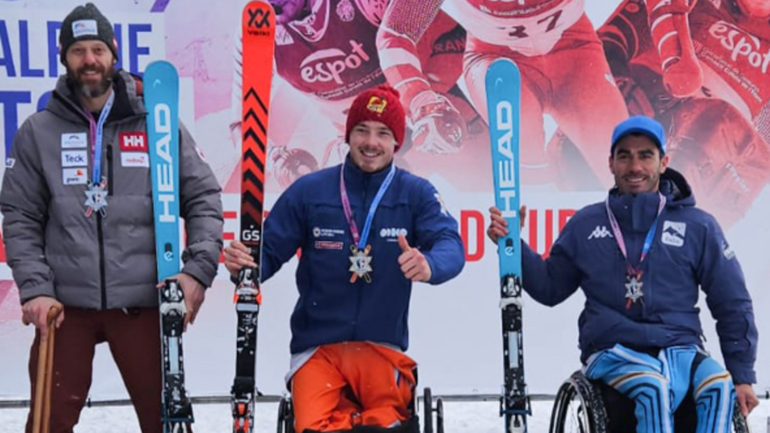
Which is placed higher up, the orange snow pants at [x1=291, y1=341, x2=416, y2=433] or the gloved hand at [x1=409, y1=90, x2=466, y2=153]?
the gloved hand at [x1=409, y1=90, x2=466, y2=153]

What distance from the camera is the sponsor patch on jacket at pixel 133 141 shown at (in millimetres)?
2652

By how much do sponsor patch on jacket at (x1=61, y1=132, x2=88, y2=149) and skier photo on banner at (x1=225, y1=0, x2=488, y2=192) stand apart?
4.74 feet

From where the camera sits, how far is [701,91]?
163 inches

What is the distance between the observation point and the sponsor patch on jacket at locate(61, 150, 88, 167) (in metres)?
2.60

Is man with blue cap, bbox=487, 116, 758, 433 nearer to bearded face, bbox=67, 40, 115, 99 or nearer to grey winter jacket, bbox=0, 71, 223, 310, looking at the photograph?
grey winter jacket, bbox=0, 71, 223, 310

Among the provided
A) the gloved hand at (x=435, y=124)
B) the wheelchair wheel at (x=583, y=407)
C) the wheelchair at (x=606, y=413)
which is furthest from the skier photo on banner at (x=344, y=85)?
the wheelchair at (x=606, y=413)

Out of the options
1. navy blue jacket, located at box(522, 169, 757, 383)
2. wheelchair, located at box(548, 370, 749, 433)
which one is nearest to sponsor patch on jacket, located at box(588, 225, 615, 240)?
navy blue jacket, located at box(522, 169, 757, 383)

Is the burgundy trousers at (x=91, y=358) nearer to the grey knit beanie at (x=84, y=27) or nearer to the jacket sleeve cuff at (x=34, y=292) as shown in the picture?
the jacket sleeve cuff at (x=34, y=292)

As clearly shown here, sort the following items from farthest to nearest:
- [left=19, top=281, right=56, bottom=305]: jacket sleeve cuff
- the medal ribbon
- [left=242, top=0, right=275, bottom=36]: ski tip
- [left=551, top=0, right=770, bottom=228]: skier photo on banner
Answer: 1. [left=551, top=0, right=770, bottom=228]: skier photo on banner
2. [left=242, top=0, right=275, bottom=36]: ski tip
3. the medal ribbon
4. [left=19, top=281, right=56, bottom=305]: jacket sleeve cuff

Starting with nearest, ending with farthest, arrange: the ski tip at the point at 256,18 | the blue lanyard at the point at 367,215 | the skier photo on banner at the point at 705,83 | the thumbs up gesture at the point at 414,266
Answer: the thumbs up gesture at the point at 414,266 → the blue lanyard at the point at 367,215 → the ski tip at the point at 256,18 → the skier photo on banner at the point at 705,83

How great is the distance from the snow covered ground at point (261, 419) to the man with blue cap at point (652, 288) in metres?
1.36

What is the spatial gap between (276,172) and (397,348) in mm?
1652

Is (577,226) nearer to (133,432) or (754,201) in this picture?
(754,201)

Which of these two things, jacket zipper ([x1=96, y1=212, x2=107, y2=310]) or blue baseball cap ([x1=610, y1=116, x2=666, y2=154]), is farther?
blue baseball cap ([x1=610, y1=116, x2=666, y2=154])
